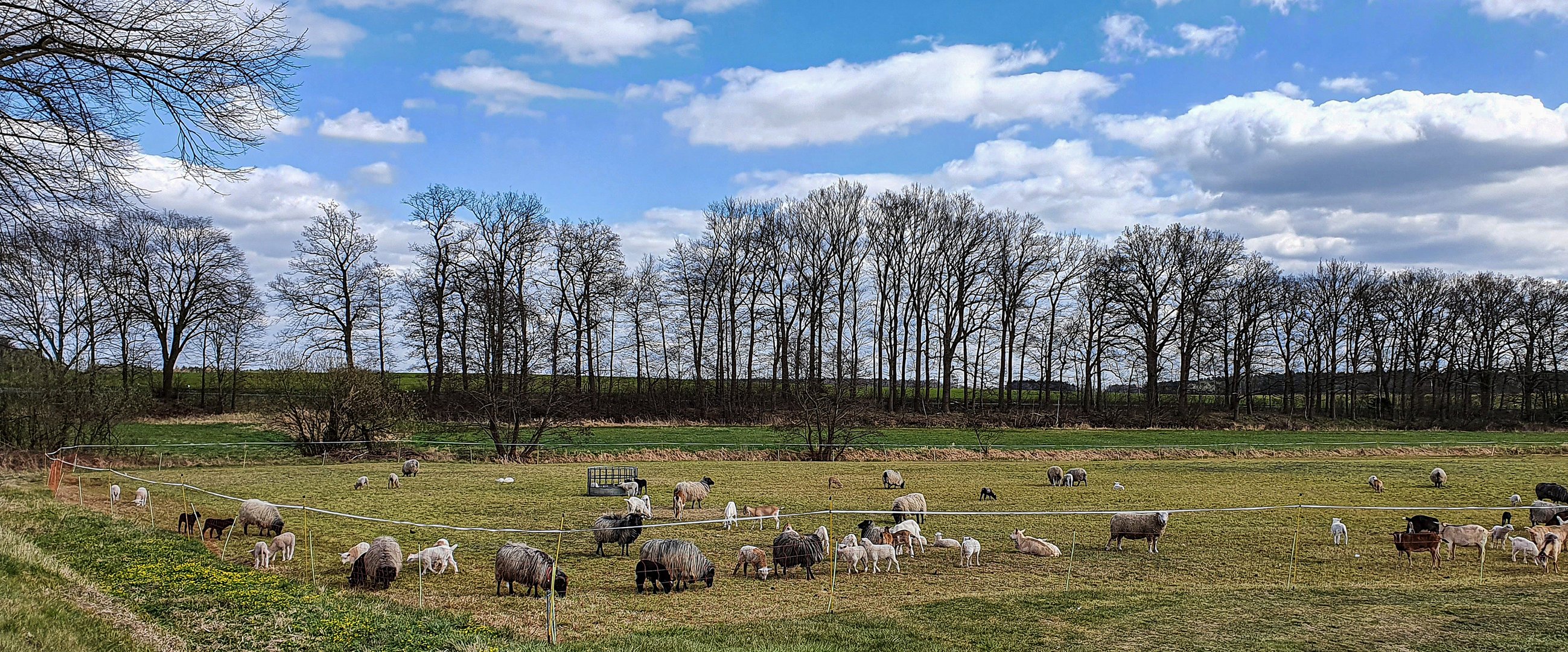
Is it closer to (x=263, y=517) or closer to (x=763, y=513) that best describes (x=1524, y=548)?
(x=763, y=513)

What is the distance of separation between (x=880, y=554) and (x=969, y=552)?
65.7 inches

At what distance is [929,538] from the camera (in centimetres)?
1727

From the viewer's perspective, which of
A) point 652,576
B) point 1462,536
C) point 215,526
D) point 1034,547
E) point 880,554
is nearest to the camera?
point 652,576

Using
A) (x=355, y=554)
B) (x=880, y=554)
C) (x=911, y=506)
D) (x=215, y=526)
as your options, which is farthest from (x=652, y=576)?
(x=215, y=526)

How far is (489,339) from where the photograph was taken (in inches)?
1624

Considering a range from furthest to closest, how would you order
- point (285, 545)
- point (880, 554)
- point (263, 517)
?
point (263, 517)
point (880, 554)
point (285, 545)

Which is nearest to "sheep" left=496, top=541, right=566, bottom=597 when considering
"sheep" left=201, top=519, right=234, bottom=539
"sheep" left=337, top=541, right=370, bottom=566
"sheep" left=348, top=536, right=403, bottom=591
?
"sheep" left=348, top=536, right=403, bottom=591

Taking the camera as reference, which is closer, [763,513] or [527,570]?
[527,570]

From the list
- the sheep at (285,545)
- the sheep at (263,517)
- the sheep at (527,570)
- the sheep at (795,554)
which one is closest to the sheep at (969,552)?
the sheep at (795,554)

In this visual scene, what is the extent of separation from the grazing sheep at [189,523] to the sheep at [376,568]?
640cm

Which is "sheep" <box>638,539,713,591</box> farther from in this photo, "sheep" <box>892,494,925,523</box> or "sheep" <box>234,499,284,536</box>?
"sheep" <box>234,499,284,536</box>

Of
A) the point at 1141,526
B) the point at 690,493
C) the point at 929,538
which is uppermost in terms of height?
the point at 1141,526

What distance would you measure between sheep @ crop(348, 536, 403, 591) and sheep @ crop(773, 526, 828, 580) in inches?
219

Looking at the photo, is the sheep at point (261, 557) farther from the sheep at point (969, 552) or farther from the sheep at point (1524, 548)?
the sheep at point (1524, 548)
